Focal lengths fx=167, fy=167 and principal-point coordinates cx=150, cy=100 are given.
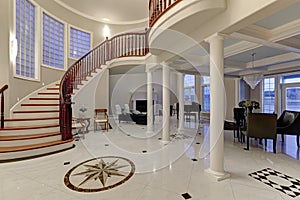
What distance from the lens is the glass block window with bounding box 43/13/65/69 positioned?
626 cm

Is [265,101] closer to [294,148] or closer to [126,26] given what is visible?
[294,148]

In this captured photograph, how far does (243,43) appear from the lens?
428 cm

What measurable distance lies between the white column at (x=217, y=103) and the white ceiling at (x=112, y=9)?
19.3ft

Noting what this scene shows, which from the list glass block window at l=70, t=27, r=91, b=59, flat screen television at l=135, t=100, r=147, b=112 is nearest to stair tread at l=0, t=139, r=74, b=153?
glass block window at l=70, t=27, r=91, b=59

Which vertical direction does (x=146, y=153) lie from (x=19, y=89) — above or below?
below

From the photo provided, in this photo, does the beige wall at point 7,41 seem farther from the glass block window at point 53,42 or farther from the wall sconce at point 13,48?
the glass block window at point 53,42

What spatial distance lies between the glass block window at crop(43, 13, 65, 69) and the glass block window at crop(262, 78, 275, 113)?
9.38 m

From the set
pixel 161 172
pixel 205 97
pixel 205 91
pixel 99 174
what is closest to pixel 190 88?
pixel 205 91

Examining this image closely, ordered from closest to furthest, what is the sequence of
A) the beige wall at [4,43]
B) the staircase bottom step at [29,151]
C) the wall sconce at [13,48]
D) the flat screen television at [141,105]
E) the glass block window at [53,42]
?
the staircase bottom step at [29,151] < the beige wall at [4,43] < the wall sconce at [13,48] < the glass block window at [53,42] < the flat screen television at [141,105]

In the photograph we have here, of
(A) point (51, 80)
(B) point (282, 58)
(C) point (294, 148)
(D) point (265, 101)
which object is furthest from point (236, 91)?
(A) point (51, 80)

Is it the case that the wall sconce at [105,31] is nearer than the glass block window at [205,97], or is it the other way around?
the wall sconce at [105,31]

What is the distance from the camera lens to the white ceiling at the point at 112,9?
711 cm

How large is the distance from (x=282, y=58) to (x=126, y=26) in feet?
23.7

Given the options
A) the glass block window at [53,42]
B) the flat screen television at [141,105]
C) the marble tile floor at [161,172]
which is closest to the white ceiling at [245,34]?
the glass block window at [53,42]
